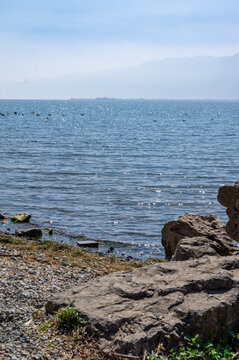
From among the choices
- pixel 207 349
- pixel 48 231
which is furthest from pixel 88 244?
pixel 207 349

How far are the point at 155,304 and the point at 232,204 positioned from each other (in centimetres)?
521

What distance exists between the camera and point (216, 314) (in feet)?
26.1

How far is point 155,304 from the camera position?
8148mm

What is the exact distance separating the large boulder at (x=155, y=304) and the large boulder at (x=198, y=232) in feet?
23.8

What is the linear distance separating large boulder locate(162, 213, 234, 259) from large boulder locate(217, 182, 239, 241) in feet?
Answer: 12.8

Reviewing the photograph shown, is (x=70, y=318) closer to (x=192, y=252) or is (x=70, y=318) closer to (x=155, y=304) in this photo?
(x=155, y=304)

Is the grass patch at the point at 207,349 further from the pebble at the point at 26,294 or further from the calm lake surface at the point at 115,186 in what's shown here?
the calm lake surface at the point at 115,186

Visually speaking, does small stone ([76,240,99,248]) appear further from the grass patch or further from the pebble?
the grass patch

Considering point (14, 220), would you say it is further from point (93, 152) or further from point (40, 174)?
point (93, 152)

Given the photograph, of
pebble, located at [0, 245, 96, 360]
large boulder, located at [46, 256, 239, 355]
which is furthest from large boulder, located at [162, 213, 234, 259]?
large boulder, located at [46, 256, 239, 355]

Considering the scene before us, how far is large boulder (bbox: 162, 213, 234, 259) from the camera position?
1656 centimetres

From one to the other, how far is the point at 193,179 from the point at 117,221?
12.0 meters

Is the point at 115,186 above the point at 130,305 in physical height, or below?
below

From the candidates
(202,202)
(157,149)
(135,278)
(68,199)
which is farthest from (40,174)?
(135,278)
